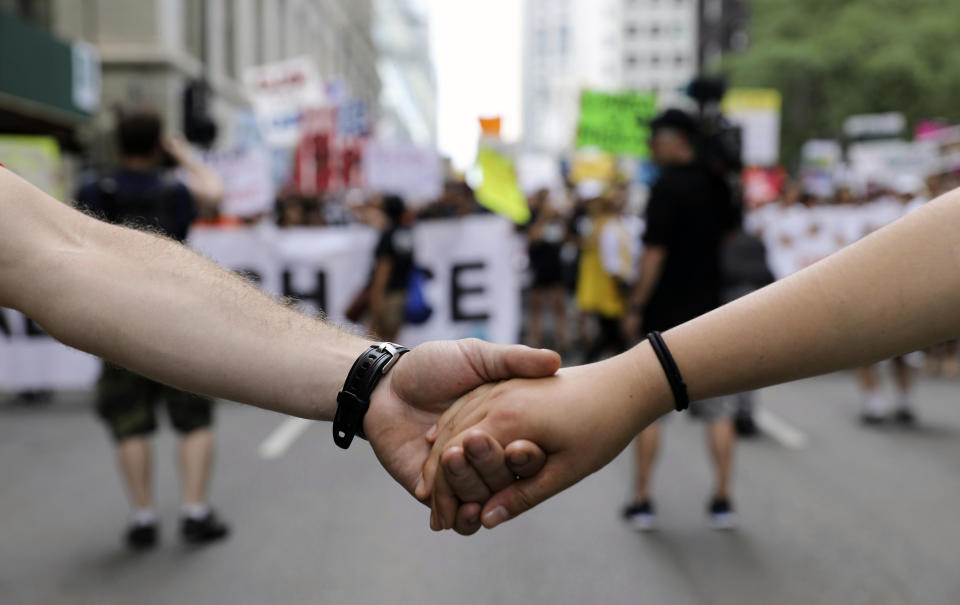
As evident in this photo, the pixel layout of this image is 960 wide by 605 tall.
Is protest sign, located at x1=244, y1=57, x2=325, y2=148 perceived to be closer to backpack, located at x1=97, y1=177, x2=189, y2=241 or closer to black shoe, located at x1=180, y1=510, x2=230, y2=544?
backpack, located at x1=97, y1=177, x2=189, y2=241

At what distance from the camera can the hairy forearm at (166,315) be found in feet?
6.63

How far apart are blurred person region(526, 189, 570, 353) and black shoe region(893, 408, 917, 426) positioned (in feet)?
18.6

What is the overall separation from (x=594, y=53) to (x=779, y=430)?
472 ft

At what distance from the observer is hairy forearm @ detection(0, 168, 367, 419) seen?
2021mm

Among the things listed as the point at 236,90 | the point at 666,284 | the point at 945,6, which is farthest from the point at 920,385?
the point at 945,6

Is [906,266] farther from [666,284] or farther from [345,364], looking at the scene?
[666,284]

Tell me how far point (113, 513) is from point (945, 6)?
39042mm

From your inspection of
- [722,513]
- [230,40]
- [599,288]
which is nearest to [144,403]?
[722,513]

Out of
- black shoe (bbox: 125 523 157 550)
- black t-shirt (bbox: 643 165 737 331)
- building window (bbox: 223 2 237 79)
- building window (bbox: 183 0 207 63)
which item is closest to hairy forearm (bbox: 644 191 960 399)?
black t-shirt (bbox: 643 165 737 331)

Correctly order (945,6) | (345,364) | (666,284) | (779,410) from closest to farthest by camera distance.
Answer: (345,364) < (666,284) < (779,410) < (945,6)

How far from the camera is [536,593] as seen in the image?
425cm

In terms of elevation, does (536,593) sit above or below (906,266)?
below

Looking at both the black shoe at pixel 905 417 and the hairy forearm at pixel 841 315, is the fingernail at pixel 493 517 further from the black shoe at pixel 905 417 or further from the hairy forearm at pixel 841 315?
the black shoe at pixel 905 417

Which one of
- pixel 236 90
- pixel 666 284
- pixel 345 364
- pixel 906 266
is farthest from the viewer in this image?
pixel 236 90
